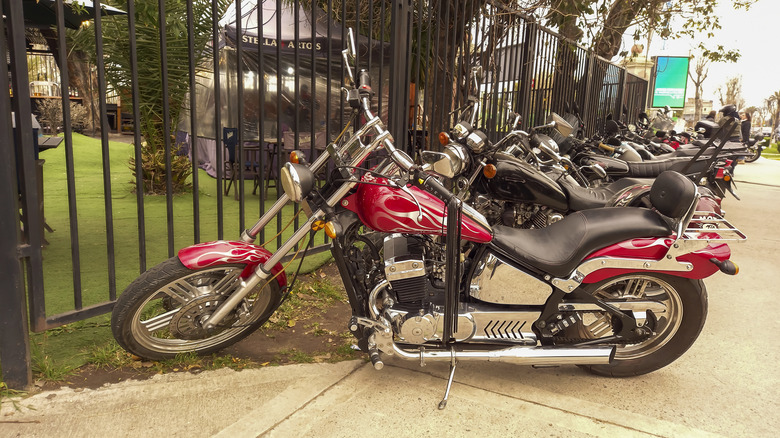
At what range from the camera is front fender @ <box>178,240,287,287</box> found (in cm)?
265

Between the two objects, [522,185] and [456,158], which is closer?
[456,158]

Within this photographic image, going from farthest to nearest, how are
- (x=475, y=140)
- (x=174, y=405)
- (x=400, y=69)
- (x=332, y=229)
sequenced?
1. (x=400, y=69)
2. (x=475, y=140)
3. (x=174, y=405)
4. (x=332, y=229)

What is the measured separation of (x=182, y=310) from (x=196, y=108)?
121 inches

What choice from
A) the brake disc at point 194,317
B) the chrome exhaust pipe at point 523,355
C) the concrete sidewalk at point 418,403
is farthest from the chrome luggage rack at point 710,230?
the brake disc at point 194,317

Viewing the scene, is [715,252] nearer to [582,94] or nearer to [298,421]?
[298,421]

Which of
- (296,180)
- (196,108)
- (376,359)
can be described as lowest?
(376,359)

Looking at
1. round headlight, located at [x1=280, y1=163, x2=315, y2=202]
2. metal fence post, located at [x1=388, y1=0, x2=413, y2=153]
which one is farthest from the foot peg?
metal fence post, located at [x1=388, y1=0, x2=413, y2=153]

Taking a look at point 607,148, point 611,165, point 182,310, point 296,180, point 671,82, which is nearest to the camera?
point 296,180

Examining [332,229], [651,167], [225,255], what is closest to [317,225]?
[332,229]

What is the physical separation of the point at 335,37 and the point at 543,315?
8077mm

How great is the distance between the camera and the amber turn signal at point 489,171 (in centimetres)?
412

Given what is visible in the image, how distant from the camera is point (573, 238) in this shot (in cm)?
264

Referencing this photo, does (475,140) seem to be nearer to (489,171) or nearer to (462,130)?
(462,130)

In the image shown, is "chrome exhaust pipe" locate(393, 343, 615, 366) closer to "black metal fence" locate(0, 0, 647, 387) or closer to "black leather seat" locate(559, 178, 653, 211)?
"black metal fence" locate(0, 0, 647, 387)
